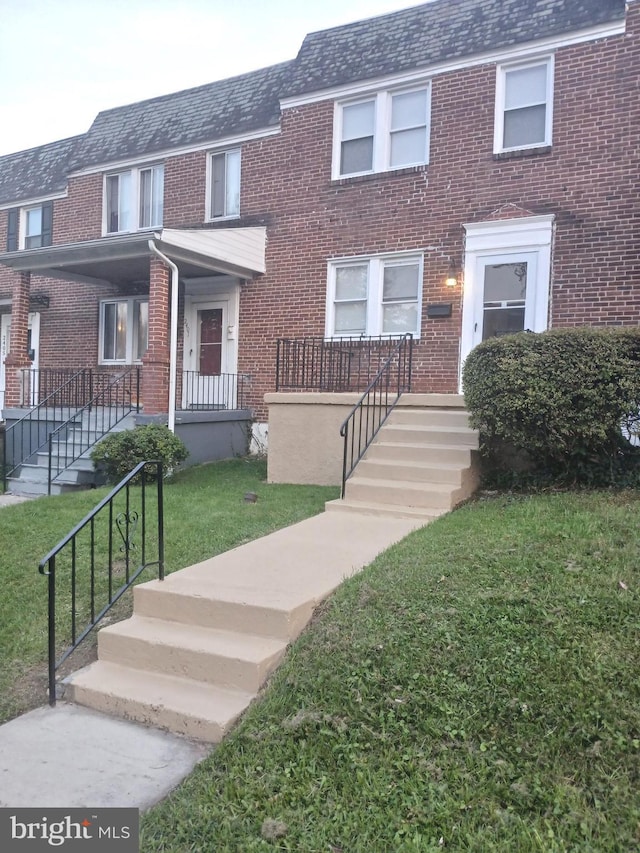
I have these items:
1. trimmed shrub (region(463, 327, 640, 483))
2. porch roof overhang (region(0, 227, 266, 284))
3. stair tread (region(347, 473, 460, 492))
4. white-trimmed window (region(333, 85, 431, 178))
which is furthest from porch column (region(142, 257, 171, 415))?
trimmed shrub (region(463, 327, 640, 483))

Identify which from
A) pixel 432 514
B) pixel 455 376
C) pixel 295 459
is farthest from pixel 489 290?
pixel 432 514

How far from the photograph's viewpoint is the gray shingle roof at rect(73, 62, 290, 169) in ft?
40.5

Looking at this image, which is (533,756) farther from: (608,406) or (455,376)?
(455,376)

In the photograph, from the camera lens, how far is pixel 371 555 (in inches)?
201

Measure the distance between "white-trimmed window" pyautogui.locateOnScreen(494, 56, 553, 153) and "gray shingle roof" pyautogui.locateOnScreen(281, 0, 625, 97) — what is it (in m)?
0.41

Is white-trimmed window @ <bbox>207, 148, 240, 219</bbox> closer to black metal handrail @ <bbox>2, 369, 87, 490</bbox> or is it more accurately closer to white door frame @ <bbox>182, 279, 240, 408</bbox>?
white door frame @ <bbox>182, 279, 240, 408</bbox>

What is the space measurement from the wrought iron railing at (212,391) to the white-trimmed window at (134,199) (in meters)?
3.58

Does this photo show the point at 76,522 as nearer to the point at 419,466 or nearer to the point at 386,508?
the point at 386,508

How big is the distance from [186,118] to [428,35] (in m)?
5.31

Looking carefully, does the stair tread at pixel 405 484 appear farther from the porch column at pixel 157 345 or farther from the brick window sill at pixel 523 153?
the brick window sill at pixel 523 153

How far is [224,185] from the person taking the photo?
12.6m

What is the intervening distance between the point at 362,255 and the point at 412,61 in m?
3.13

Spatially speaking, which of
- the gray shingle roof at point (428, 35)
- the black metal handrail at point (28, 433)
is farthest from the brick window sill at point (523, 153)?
the black metal handrail at point (28, 433)

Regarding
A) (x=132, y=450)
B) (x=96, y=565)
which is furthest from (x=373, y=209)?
(x=96, y=565)
